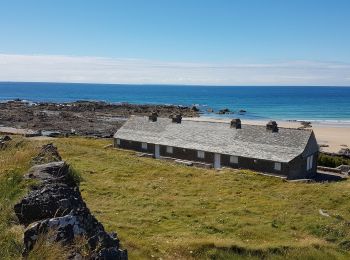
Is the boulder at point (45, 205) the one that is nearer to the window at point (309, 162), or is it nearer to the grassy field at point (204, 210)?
the grassy field at point (204, 210)

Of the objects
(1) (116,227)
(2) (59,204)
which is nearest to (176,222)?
(1) (116,227)

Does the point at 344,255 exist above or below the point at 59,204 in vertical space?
below

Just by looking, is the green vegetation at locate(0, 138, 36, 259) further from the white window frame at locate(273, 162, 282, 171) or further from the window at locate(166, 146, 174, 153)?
the window at locate(166, 146, 174, 153)

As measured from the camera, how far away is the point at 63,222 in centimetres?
707

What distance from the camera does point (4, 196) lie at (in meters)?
10.2

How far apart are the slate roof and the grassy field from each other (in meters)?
4.12

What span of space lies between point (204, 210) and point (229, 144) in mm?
20277

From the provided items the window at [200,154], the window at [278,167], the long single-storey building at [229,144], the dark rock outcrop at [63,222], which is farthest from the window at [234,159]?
the dark rock outcrop at [63,222]

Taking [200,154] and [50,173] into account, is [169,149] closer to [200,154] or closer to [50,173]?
[200,154]

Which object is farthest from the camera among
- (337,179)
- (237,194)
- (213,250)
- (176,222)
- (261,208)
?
(337,179)

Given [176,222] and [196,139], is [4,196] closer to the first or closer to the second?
[176,222]

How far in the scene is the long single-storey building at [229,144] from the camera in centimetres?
4069

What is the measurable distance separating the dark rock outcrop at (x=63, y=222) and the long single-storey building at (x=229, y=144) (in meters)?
33.3

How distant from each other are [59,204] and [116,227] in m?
10.6
